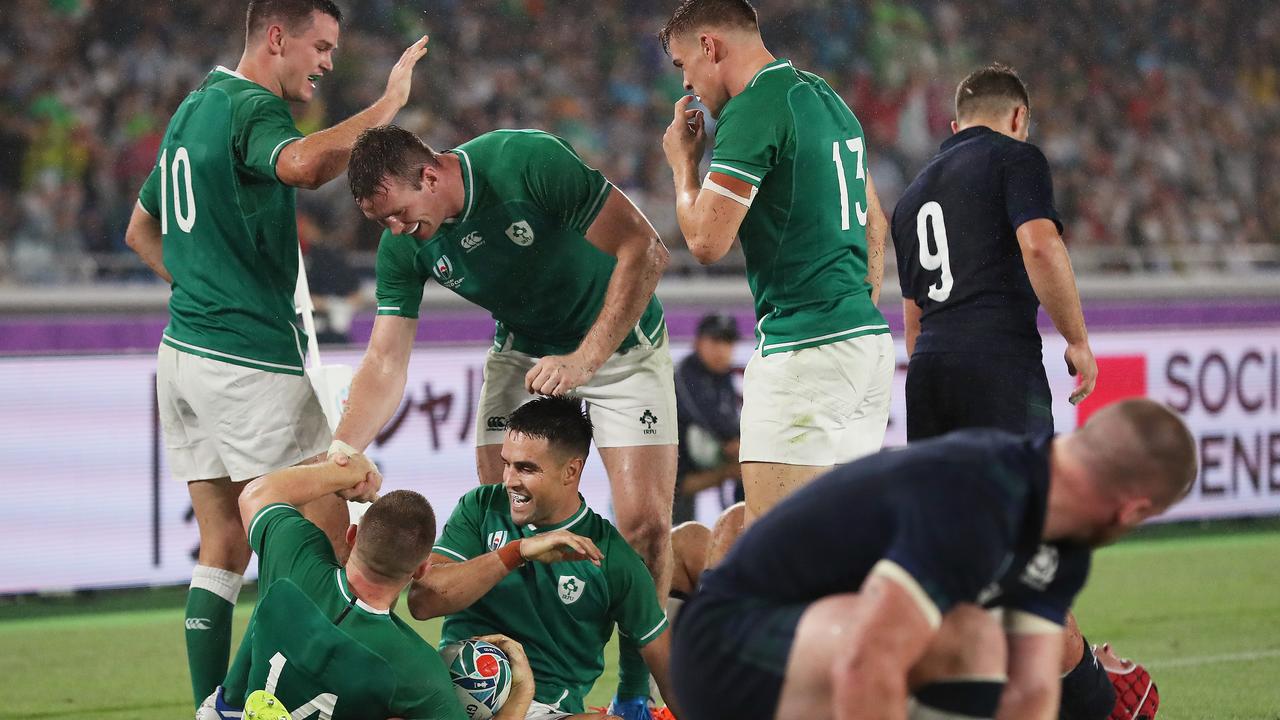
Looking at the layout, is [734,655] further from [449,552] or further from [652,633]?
[449,552]

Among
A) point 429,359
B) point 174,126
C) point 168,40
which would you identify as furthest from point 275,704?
point 168,40

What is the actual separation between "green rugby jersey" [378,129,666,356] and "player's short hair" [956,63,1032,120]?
132cm

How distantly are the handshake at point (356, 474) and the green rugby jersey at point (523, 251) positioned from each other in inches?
27.7

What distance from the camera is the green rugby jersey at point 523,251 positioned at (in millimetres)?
4582

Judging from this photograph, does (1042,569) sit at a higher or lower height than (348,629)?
higher

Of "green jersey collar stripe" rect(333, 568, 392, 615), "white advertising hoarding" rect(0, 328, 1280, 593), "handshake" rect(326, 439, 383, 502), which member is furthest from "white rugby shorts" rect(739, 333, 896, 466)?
"white advertising hoarding" rect(0, 328, 1280, 593)

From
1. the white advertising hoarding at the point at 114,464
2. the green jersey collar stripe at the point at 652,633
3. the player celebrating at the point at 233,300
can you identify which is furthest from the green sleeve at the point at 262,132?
the white advertising hoarding at the point at 114,464

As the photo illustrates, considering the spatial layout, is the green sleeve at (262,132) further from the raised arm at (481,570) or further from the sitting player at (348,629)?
the raised arm at (481,570)

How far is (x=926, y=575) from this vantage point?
102 inches

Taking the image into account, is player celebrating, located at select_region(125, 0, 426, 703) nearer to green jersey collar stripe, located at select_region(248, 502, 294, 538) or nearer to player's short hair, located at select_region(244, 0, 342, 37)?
player's short hair, located at select_region(244, 0, 342, 37)

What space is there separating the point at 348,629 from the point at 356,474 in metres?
0.54

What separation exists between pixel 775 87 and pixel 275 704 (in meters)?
2.28

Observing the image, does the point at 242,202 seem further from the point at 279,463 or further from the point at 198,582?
the point at 198,582

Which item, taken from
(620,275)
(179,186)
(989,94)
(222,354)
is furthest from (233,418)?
(989,94)
